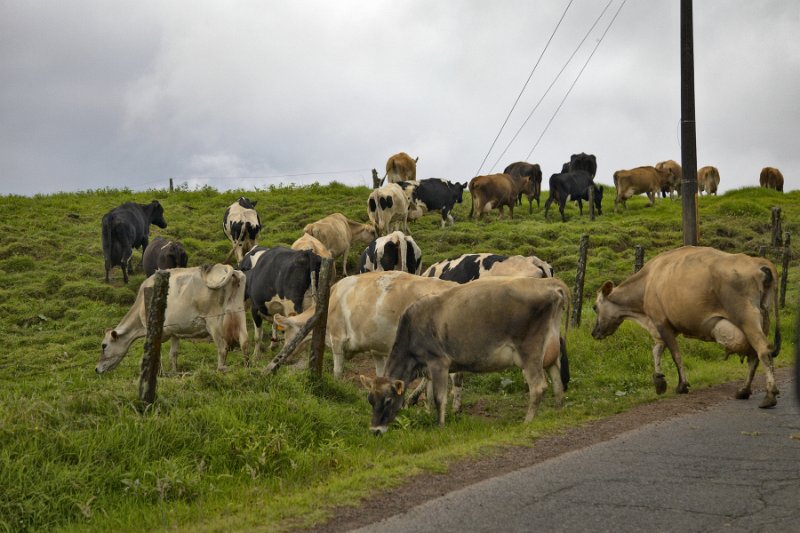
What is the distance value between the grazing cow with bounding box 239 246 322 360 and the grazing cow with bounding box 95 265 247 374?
154 centimetres

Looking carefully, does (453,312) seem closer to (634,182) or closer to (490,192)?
(490,192)

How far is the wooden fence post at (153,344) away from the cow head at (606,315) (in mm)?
6694

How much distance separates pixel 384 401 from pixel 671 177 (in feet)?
103

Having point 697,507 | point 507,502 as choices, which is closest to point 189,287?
point 507,502

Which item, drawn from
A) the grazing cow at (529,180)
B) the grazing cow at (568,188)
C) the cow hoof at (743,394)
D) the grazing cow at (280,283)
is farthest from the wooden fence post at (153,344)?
the grazing cow at (529,180)

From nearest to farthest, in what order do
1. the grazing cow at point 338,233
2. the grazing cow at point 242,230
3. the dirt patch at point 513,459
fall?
1. the dirt patch at point 513,459
2. the grazing cow at point 338,233
3. the grazing cow at point 242,230

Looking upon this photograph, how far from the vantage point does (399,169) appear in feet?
113

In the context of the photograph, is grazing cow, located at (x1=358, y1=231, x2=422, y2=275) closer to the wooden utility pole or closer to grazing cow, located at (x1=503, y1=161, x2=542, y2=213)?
the wooden utility pole

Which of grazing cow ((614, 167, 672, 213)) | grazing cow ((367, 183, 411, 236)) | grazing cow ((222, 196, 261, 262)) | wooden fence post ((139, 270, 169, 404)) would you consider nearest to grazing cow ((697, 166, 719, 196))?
grazing cow ((614, 167, 672, 213))

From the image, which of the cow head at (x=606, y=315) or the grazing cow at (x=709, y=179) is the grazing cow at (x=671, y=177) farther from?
the cow head at (x=606, y=315)

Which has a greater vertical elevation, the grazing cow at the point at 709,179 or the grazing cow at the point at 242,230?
the grazing cow at the point at 709,179

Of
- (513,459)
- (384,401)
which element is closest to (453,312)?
(384,401)

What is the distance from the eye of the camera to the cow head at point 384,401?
31.4 feet

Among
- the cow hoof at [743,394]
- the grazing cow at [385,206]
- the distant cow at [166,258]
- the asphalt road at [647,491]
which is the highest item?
the grazing cow at [385,206]
